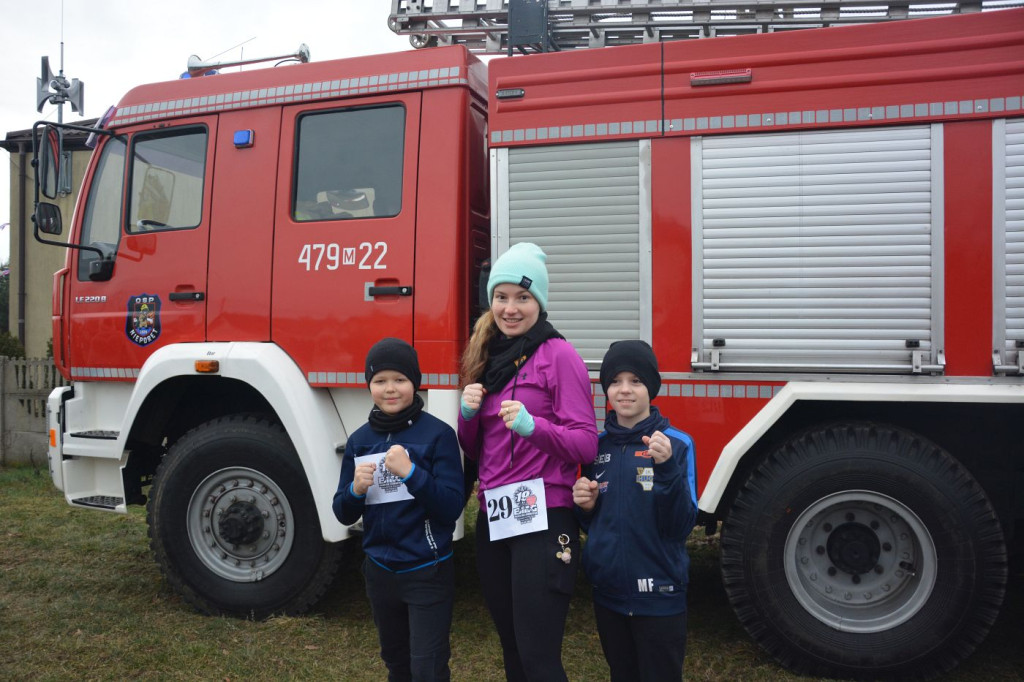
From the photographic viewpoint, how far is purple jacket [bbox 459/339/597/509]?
8.09ft

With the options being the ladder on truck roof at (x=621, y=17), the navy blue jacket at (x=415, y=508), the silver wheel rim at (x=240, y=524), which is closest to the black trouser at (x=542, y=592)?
the navy blue jacket at (x=415, y=508)

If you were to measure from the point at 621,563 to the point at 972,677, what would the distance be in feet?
7.28

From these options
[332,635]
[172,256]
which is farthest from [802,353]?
[172,256]

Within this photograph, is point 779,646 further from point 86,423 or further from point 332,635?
point 86,423

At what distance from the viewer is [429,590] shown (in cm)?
256

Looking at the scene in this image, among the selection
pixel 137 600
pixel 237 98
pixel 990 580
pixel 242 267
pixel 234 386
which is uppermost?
pixel 237 98

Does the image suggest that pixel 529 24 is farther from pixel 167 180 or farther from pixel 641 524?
pixel 641 524

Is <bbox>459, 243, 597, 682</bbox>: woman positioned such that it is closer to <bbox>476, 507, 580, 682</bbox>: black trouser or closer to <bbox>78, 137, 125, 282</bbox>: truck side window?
<bbox>476, 507, 580, 682</bbox>: black trouser

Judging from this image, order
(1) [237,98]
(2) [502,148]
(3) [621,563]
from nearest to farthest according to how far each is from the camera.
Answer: (3) [621,563]
(2) [502,148]
(1) [237,98]

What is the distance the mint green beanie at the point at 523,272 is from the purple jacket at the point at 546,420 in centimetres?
19

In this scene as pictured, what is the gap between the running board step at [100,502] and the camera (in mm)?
4480

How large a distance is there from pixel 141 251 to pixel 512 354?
114 inches

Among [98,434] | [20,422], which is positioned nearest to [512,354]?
[98,434]

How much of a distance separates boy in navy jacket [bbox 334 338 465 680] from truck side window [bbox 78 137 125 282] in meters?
2.78
